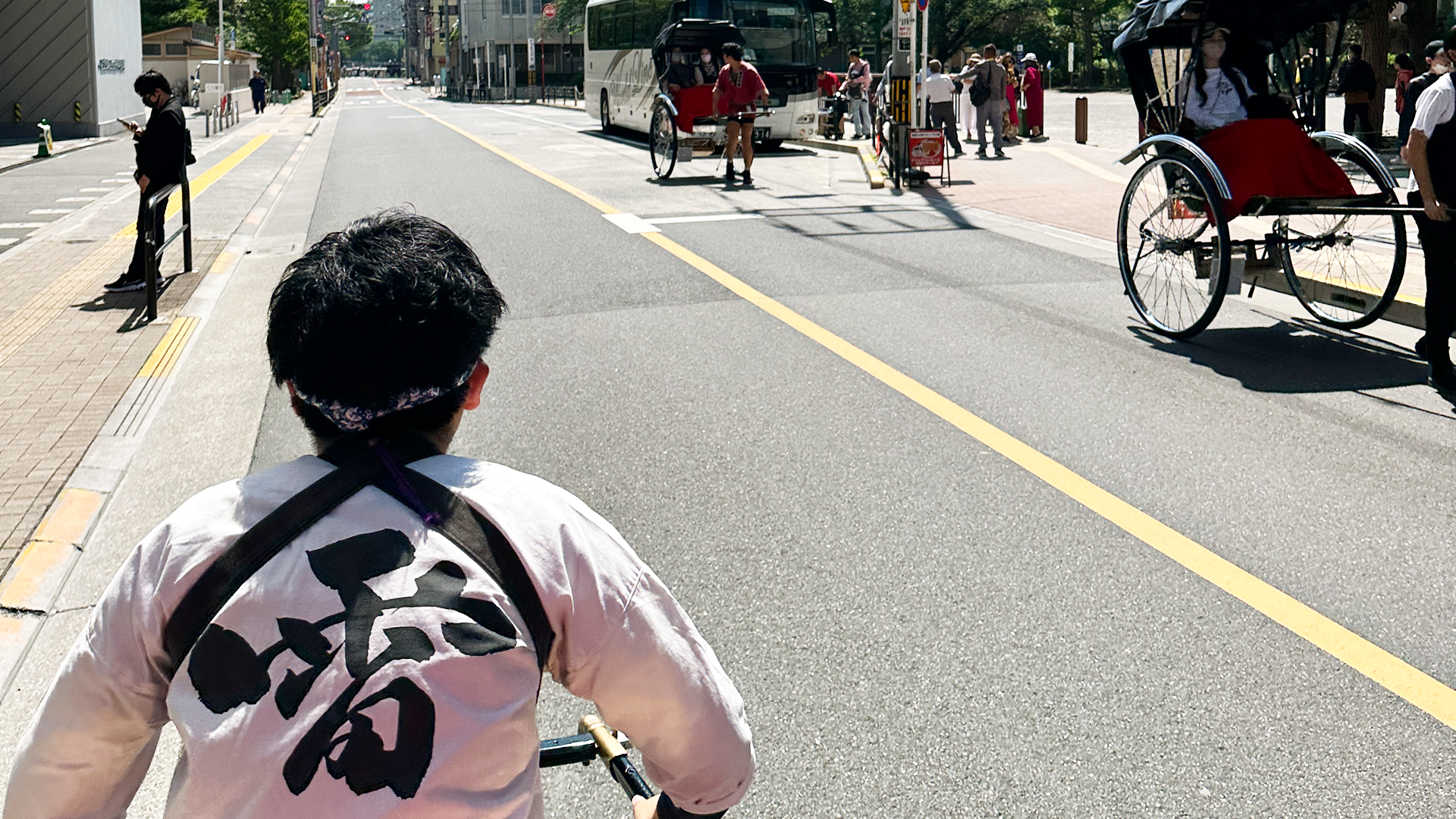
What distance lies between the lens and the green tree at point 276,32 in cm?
8956

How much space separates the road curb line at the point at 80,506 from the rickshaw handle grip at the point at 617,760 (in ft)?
8.38

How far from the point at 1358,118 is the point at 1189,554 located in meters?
22.6

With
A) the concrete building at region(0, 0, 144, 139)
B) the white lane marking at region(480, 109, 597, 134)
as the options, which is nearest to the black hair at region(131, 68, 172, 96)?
the white lane marking at region(480, 109, 597, 134)

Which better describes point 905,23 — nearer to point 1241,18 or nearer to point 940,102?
point 940,102

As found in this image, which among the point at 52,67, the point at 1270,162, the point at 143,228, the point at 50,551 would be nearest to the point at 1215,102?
Result: the point at 1270,162

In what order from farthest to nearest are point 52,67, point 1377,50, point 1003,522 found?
point 52,67 < point 1377,50 < point 1003,522

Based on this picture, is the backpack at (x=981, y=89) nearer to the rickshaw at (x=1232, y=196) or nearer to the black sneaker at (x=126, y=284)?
the rickshaw at (x=1232, y=196)

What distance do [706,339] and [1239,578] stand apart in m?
4.35

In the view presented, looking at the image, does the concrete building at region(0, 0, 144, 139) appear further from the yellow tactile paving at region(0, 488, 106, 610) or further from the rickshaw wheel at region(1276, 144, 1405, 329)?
the rickshaw wheel at region(1276, 144, 1405, 329)

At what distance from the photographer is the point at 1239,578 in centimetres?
434

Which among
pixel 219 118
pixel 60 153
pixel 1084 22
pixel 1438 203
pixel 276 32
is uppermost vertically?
pixel 276 32

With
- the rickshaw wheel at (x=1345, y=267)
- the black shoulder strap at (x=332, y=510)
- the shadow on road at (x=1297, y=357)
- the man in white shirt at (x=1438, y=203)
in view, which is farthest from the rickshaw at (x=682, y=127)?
the black shoulder strap at (x=332, y=510)

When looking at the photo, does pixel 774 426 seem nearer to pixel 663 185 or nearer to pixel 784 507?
pixel 784 507

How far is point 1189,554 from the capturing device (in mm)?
4566
